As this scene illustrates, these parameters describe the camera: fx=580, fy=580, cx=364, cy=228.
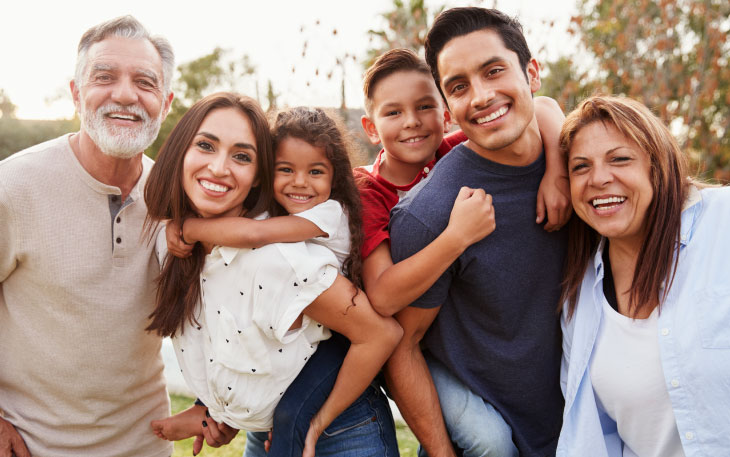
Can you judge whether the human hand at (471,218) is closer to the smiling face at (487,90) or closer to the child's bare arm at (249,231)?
the smiling face at (487,90)

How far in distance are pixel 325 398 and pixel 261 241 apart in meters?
0.73

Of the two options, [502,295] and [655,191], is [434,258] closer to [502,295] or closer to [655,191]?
[502,295]

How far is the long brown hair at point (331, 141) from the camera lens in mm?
2695

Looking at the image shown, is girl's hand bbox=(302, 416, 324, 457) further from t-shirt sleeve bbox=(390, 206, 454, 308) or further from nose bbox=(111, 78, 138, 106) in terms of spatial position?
nose bbox=(111, 78, 138, 106)

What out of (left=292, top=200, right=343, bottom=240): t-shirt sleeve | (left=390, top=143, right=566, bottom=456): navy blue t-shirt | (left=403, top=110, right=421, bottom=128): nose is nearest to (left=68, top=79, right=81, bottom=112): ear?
(left=292, top=200, right=343, bottom=240): t-shirt sleeve

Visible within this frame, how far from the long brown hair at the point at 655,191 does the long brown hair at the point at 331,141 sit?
3.50 feet

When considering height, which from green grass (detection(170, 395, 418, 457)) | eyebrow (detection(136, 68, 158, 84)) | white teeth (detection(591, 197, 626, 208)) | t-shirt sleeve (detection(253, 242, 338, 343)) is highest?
eyebrow (detection(136, 68, 158, 84))

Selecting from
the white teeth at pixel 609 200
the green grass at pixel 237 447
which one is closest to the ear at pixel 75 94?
the white teeth at pixel 609 200

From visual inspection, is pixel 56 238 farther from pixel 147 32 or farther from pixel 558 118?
pixel 558 118

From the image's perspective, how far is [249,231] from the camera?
2389mm

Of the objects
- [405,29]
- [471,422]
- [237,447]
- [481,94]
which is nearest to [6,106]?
[405,29]

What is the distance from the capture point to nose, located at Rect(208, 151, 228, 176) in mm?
2473

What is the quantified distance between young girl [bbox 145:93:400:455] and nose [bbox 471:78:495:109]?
0.73 meters

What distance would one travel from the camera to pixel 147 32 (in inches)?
126
